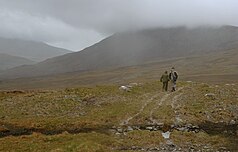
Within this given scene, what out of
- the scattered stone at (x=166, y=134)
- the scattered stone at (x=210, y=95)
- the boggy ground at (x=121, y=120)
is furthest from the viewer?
the scattered stone at (x=210, y=95)

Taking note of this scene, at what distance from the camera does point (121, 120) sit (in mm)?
34750

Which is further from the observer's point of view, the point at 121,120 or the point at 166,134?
the point at 121,120

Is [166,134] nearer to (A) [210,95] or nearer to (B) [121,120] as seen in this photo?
(B) [121,120]

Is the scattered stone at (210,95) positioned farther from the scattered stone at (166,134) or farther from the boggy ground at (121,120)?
the scattered stone at (166,134)

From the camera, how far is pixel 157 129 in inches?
1252

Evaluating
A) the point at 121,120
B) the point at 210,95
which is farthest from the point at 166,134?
the point at 210,95

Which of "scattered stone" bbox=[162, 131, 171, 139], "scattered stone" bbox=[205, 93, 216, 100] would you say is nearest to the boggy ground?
"scattered stone" bbox=[205, 93, 216, 100]

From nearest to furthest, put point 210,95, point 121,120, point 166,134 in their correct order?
1. point 166,134
2. point 121,120
3. point 210,95

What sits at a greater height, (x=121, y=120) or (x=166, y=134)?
(x=121, y=120)

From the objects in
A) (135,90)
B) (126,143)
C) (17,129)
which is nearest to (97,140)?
(126,143)

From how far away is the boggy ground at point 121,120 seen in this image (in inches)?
1065

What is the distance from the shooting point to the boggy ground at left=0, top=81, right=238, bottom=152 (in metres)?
27.1

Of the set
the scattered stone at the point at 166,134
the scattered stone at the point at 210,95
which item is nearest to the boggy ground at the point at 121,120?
the scattered stone at the point at 210,95

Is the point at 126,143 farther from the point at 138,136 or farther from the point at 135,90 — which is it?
the point at 135,90
